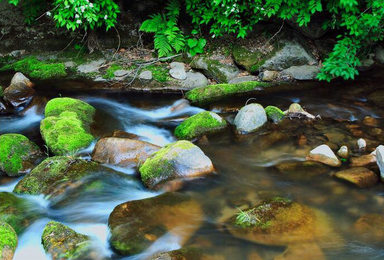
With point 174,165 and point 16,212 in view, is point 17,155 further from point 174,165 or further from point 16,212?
Result: point 174,165

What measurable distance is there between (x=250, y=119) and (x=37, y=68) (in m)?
6.04

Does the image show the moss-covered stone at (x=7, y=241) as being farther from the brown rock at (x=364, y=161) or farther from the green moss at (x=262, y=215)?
the brown rock at (x=364, y=161)

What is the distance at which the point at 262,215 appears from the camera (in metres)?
4.32

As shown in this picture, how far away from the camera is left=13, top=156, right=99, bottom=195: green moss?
16.3ft

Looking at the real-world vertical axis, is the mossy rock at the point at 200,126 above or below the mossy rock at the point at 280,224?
above

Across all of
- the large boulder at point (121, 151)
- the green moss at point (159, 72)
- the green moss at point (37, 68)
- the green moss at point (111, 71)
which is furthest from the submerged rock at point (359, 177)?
the green moss at point (37, 68)

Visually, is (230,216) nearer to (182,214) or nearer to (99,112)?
(182,214)

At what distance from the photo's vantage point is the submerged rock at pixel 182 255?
3612 millimetres

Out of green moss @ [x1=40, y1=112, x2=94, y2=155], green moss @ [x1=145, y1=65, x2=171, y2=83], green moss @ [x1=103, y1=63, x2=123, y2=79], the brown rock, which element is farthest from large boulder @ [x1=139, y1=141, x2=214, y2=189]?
green moss @ [x1=103, y1=63, x2=123, y2=79]

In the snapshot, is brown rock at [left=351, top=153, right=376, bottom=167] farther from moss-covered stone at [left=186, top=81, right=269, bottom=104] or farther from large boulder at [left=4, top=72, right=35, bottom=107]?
large boulder at [left=4, top=72, right=35, bottom=107]

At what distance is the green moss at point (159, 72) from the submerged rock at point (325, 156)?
441 cm

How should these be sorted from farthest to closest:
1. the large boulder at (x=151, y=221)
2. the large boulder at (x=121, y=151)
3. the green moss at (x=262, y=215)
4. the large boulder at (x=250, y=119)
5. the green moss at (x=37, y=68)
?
the green moss at (x=37, y=68) < the large boulder at (x=250, y=119) < the large boulder at (x=121, y=151) < the green moss at (x=262, y=215) < the large boulder at (x=151, y=221)

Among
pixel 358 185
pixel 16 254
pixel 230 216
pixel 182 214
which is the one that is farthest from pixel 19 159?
pixel 358 185

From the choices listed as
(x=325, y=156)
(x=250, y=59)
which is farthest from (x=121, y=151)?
(x=250, y=59)
